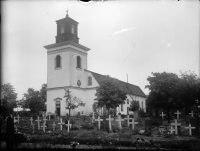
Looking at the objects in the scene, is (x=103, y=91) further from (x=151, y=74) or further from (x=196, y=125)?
(x=196, y=125)

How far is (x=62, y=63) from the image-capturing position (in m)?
34.3

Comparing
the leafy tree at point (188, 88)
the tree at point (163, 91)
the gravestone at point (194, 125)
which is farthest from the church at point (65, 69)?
the gravestone at point (194, 125)

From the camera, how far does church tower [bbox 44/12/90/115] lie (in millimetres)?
33125

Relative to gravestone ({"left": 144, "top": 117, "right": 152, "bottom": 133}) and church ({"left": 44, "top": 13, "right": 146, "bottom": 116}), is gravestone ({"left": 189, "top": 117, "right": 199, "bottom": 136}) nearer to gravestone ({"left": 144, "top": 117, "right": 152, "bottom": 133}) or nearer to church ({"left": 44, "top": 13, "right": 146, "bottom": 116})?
gravestone ({"left": 144, "top": 117, "right": 152, "bottom": 133})

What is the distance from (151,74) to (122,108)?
14.6 meters

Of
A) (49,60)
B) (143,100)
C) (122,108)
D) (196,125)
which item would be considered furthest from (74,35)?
(143,100)

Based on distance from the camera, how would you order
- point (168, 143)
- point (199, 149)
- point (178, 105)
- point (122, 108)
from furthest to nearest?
point (122, 108), point (178, 105), point (168, 143), point (199, 149)

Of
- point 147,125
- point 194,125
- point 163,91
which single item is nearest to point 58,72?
point 163,91

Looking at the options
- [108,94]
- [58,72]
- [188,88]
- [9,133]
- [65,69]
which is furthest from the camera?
[58,72]

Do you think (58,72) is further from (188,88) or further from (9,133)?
(9,133)

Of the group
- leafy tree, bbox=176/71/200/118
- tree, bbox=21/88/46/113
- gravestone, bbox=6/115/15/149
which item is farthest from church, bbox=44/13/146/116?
gravestone, bbox=6/115/15/149

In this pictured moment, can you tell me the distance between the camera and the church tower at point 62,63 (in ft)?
109

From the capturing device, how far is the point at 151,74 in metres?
30.3

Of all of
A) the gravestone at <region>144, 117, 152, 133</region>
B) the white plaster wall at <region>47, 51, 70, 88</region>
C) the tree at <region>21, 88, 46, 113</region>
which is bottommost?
the gravestone at <region>144, 117, 152, 133</region>
